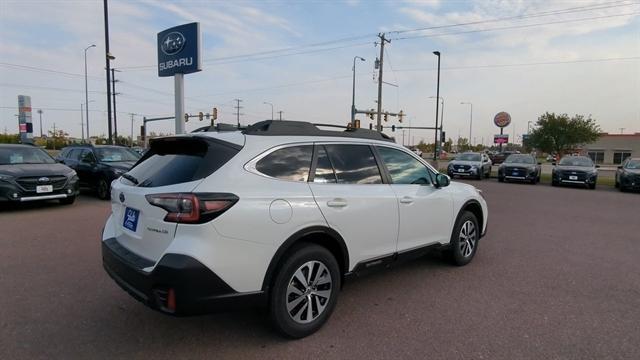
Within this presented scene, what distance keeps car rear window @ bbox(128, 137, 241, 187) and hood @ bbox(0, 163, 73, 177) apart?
7244mm

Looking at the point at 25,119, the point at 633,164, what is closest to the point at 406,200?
the point at 633,164

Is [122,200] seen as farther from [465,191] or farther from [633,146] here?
[633,146]

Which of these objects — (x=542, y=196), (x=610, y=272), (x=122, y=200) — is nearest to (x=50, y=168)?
(x=122, y=200)

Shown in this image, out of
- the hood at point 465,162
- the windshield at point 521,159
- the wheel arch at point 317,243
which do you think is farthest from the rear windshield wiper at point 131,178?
the windshield at point 521,159

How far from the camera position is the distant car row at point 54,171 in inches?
346

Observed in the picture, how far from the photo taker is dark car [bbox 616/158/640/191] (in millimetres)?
16467

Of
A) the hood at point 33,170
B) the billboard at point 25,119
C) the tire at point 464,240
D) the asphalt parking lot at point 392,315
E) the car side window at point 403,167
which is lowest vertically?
the asphalt parking lot at point 392,315

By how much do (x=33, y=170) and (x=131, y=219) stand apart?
7903 millimetres

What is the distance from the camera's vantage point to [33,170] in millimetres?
9180

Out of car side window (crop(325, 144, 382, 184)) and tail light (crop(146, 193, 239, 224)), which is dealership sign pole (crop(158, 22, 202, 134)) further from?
tail light (crop(146, 193, 239, 224))

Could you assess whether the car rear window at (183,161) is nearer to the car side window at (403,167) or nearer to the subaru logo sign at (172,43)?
the car side window at (403,167)

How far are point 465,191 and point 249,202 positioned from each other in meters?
3.43

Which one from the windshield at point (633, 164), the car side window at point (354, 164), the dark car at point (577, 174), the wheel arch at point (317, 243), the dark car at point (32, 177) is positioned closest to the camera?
the wheel arch at point (317, 243)

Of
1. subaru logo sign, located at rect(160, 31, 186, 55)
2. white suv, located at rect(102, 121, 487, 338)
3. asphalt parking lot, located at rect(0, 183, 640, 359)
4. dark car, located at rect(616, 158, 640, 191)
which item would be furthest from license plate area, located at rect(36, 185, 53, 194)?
dark car, located at rect(616, 158, 640, 191)
